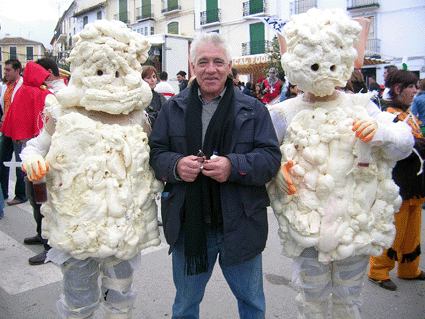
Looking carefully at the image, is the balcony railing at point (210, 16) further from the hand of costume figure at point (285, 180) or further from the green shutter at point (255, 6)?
the hand of costume figure at point (285, 180)

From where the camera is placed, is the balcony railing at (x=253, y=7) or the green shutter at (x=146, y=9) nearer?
the balcony railing at (x=253, y=7)

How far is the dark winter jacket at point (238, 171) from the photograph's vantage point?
2021 mm

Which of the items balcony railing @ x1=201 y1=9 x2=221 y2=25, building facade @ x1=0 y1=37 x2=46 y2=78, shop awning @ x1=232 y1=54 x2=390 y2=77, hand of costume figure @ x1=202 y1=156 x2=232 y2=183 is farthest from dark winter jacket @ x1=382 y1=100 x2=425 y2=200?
building facade @ x1=0 y1=37 x2=46 y2=78

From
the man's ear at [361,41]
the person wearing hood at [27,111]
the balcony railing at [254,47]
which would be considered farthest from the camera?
the balcony railing at [254,47]

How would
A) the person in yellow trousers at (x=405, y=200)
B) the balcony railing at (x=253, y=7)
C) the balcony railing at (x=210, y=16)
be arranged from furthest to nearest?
the balcony railing at (x=210, y=16) → the balcony railing at (x=253, y=7) → the person in yellow trousers at (x=405, y=200)

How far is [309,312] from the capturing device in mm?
2260

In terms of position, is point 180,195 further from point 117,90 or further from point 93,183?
point 117,90

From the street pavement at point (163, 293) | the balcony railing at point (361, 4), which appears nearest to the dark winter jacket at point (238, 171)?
the street pavement at point (163, 293)

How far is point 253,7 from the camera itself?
20812 millimetres

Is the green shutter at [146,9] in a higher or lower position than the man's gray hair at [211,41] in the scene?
higher

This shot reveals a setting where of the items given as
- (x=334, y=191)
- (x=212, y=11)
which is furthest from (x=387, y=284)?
(x=212, y=11)

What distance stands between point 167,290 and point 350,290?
156 centimetres

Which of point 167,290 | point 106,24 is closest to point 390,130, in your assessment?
point 106,24

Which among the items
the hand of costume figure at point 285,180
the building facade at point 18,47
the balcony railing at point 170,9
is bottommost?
the hand of costume figure at point 285,180
